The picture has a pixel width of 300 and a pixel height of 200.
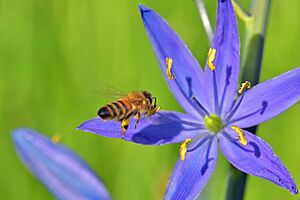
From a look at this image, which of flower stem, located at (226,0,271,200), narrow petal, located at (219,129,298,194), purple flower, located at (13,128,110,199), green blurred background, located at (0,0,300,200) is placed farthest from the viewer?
green blurred background, located at (0,0,300,200)

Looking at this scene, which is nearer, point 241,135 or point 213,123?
point 241,135

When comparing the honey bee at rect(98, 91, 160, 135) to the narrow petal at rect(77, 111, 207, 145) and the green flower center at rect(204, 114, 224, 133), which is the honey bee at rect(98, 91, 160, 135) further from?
the green flower center at rect(204, 114, 224, 133)

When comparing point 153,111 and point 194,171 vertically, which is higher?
point 153,111

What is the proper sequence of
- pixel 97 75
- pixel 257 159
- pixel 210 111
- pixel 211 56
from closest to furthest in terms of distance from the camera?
pixel 257 159 → pixel 211 56 → pixel 210 111 → pixel 97 75

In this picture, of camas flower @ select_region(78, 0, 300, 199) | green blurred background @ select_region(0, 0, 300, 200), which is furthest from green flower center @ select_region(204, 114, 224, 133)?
green blurred background @ select_region(0, 0, 300, 200)

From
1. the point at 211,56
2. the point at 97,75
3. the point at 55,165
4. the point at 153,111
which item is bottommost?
the point at 97,75

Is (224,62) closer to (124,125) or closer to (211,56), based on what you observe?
(211,56)

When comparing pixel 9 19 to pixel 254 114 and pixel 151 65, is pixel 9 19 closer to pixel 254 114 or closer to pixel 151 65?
pixel 151 65

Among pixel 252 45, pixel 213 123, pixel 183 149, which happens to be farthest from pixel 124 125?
pixel 252 45
